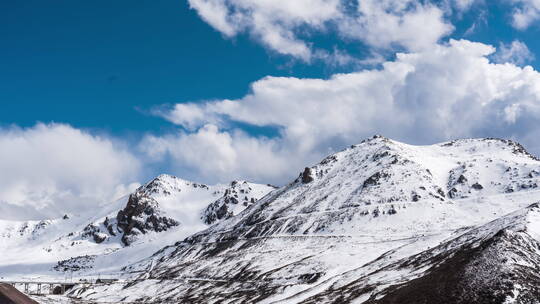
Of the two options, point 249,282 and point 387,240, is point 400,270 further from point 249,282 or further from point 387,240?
point 387,240

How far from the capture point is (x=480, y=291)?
177ft

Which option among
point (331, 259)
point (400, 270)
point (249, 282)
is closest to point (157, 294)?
point (249, 282)

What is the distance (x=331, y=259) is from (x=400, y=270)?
2188 inches

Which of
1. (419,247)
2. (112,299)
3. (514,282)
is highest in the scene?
(112,299)

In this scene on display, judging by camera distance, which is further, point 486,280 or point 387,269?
point 387,269

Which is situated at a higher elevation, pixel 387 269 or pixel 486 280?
Answer: pixel 387 269

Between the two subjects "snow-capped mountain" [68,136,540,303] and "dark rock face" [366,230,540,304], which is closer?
"dark rock face" [366,230,540,304]

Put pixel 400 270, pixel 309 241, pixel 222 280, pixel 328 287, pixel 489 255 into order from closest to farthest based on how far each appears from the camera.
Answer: pixel 489 255, pixel 400 270, pixel 328 287, pixel 222 280, pixel 309 241

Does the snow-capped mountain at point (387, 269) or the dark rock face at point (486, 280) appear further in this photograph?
the snow-capped mountain at point (387, 269)

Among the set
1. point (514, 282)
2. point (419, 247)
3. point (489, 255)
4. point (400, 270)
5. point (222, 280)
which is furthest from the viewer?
point (222, 280)

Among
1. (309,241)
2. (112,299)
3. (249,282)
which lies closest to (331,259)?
(249,282)

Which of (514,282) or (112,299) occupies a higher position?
(112,299)

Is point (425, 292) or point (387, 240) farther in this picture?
point (387, 240)

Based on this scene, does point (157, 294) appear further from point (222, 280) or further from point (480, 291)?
point (480, 291)
